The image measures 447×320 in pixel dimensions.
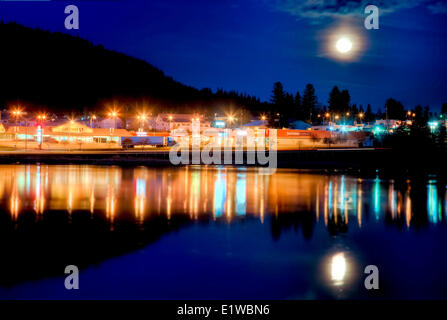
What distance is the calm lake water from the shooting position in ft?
28.4

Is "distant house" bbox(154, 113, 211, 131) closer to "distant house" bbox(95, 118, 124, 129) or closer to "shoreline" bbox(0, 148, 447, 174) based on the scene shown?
"distant house" bbox(95, 118, 124, 129)

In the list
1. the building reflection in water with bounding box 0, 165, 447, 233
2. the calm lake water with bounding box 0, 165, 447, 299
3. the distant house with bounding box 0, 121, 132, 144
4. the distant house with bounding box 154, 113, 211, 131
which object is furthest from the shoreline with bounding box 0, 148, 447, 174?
the distant house with bounding box 154, 113, 211, 131

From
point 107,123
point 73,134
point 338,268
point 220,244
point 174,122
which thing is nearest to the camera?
point 338,268

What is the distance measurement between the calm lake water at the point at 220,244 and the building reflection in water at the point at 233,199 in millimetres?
70

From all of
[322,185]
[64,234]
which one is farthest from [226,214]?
[322,185]

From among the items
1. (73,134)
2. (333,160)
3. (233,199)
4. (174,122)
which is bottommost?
(233,199)

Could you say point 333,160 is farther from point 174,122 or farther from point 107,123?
point 174,122

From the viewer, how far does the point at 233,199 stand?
19.5 m

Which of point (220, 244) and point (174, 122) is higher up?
point (174, 122)

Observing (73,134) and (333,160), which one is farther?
(73,134)

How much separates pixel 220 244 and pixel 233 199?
25.5 ft

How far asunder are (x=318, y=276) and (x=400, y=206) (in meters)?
10.1

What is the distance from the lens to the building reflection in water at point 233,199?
1588cm

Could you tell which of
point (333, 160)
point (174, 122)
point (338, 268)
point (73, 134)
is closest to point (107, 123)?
point (174, 122)
